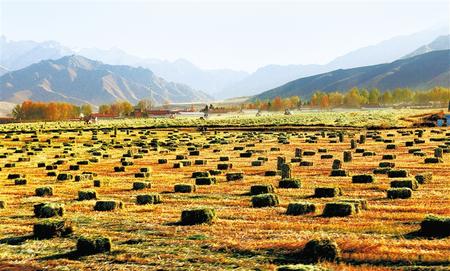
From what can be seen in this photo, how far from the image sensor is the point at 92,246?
18.5 meters

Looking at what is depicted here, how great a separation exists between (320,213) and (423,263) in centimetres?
785

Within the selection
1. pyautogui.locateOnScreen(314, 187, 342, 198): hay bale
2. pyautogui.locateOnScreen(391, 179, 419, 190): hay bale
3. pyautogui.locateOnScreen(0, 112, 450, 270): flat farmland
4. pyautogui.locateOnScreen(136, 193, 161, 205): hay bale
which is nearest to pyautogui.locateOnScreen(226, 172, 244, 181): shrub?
pyautogui.locateOnScreen(0, 112, 450, 270): flat farmland

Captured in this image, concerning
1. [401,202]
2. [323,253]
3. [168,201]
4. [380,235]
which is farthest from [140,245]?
[401,202]

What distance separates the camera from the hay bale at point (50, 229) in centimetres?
2117

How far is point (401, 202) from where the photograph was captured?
2555cm

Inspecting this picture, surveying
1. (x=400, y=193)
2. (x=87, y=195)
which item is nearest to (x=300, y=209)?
(x=400, y=193)

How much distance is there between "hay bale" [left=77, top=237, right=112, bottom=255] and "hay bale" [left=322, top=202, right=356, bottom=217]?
27.4 ft

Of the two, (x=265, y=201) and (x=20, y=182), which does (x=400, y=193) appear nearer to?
(x=265, y=201)

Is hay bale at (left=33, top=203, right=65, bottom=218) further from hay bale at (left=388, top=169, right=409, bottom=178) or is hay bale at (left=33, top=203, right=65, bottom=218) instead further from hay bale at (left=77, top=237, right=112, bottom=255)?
hay bale at (left=388, top=169, right=409, bottom=178)

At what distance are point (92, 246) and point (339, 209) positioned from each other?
30.0ft

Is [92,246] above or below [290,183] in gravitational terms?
above

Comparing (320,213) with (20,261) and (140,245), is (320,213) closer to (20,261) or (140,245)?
(140,245)

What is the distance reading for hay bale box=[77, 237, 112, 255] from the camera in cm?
1853

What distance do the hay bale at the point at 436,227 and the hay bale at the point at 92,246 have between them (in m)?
9.72
